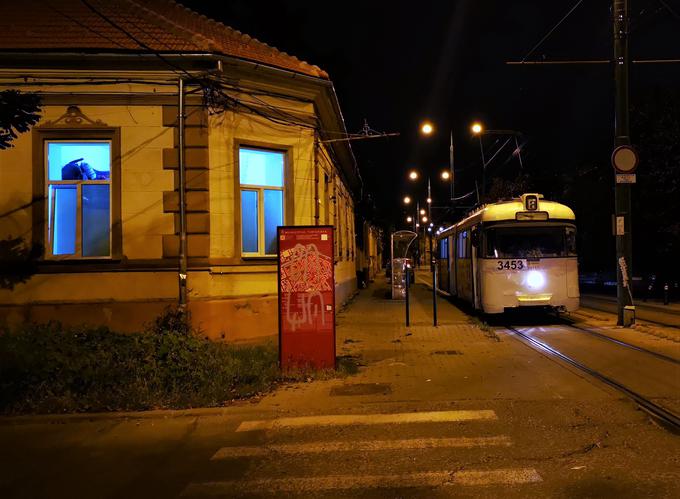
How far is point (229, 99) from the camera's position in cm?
1143

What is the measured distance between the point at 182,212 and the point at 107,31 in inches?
160

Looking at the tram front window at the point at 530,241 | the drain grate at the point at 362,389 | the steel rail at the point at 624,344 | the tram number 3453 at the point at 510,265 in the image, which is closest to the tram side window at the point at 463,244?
the tram front window at the point at 530,241

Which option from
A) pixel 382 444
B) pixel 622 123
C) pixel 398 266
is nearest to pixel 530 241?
pixel 622 123

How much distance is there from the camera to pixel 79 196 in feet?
37.1

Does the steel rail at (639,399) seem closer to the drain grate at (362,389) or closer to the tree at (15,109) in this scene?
the drain grate at (362,389)

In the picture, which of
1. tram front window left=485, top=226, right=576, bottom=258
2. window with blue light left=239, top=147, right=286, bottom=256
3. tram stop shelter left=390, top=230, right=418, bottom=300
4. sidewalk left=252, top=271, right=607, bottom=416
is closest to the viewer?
sidewalk left=252, top=271, right=607, bottom=416

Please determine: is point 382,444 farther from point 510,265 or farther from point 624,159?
point 624,159

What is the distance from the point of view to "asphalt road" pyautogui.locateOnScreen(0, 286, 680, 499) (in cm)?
474

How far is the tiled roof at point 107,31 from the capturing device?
1100cm

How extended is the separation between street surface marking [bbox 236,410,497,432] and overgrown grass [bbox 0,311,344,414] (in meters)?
1.04

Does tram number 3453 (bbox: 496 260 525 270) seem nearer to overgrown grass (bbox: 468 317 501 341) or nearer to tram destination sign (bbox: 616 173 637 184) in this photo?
overgrown grass (bbox: 468 317 501 341)

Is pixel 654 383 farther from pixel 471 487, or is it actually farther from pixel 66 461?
pixel 66 461

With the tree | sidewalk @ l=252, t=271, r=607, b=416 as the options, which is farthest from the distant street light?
the tree

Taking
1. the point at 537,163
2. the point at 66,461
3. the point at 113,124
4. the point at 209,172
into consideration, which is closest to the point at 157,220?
the point at 209,172
